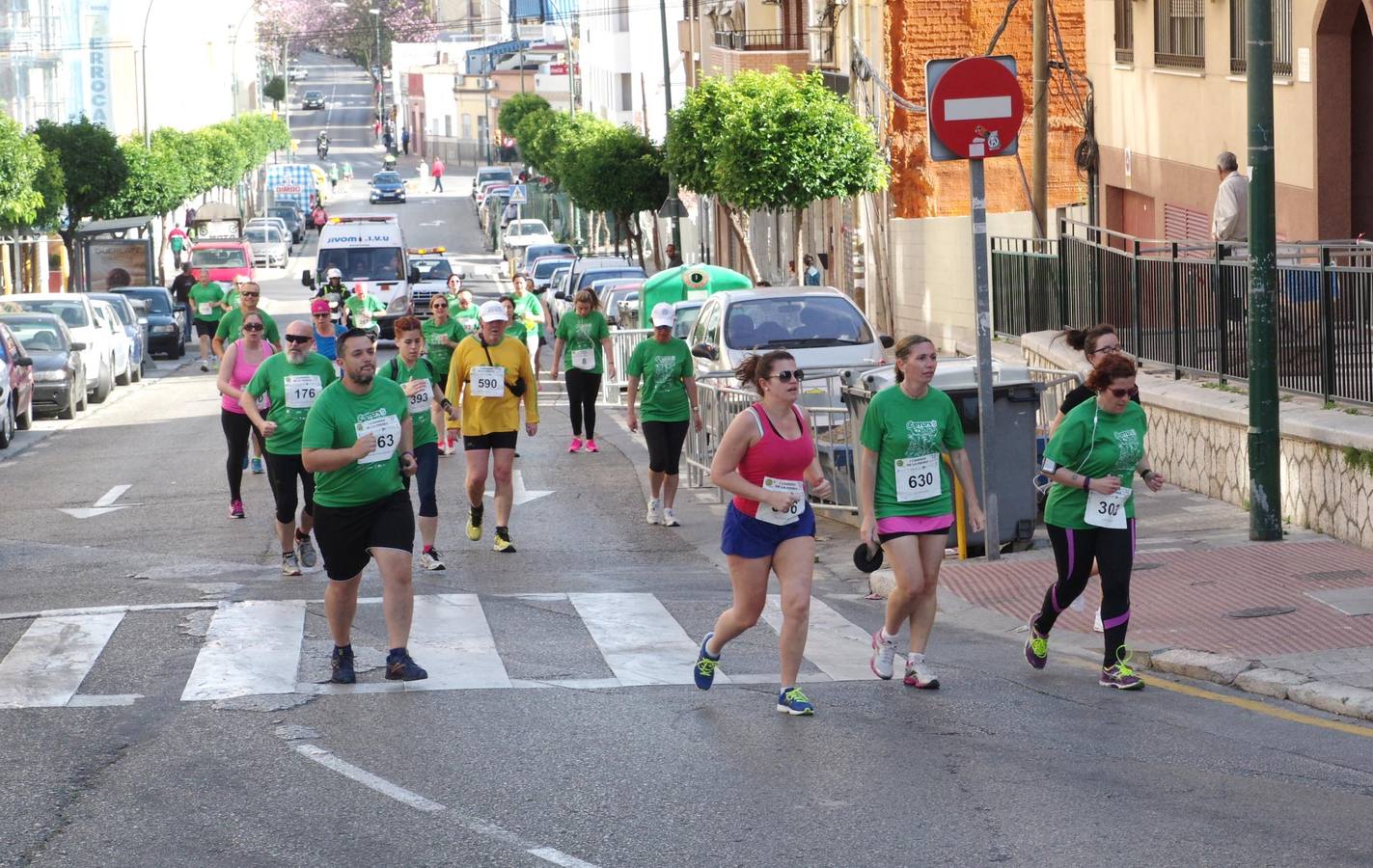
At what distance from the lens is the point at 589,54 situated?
91188 mm

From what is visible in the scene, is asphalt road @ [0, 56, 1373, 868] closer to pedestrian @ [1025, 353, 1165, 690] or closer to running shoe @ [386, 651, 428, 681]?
running shoe @ [386, 651, 428, 681]

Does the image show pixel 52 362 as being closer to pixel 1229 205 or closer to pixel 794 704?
pixel 1229 205

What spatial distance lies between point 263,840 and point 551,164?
68807 mm

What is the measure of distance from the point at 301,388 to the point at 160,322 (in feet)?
96.9

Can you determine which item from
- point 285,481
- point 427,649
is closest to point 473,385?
point 285,481

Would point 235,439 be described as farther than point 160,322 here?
No

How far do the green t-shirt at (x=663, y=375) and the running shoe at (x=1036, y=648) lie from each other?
6.27 m

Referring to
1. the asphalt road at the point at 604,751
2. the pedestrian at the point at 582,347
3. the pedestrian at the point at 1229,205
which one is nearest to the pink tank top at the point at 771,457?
the asphalt road at the point at 604,751

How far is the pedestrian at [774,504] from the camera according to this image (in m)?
8.79

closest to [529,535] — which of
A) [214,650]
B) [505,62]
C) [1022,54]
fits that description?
[214,650]

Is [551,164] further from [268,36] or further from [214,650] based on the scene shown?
[268,36]

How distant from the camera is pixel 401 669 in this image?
9641 mm

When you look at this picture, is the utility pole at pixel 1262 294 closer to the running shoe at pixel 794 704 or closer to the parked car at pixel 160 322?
the running shoe at pixel 794 704

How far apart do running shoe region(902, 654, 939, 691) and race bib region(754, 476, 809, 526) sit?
110 centimetres
